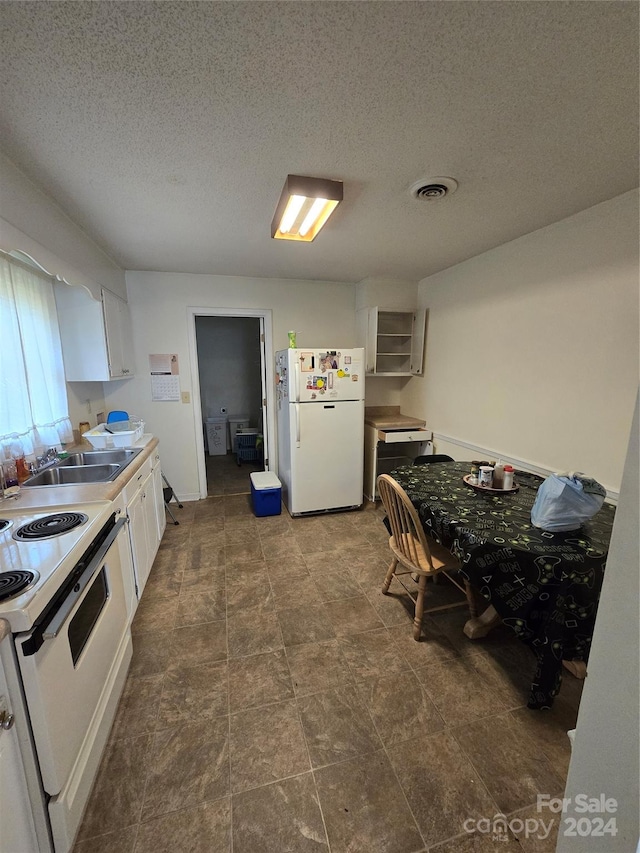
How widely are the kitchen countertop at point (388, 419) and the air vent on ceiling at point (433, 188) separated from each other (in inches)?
82.5

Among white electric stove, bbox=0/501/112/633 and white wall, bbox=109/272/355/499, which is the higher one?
white wall, bbox=109/272/355/499

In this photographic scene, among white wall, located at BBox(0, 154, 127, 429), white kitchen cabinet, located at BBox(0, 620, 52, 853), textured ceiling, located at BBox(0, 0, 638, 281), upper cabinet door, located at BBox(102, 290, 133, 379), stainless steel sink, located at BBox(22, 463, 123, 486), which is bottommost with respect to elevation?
white kitchen cabinet, located at BBox(0, 620, 52, 853)

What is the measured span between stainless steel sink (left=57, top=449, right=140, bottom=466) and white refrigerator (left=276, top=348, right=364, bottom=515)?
55.0 inches

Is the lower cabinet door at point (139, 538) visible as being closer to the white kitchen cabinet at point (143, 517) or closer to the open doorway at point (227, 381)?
the white kitchen cabinet at point (143, 517)

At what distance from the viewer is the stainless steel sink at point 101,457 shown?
2301 millimetres

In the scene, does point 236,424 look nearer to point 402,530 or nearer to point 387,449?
point 387,449

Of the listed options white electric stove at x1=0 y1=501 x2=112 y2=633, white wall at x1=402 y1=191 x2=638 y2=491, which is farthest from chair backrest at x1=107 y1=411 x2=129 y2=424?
white wall at x1=402 y1=191 x2=638 y2=491

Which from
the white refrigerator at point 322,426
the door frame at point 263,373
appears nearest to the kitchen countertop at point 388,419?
the white refrigerator at point 322,426

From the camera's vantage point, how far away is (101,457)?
2.39 m

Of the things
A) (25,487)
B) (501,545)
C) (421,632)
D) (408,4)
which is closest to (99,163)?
(408,4)

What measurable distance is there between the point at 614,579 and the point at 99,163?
2348mm

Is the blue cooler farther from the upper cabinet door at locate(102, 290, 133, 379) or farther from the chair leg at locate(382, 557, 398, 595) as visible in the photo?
the upper cabinet door at locate(102, 290, 133, 379)

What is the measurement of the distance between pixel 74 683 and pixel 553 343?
2972mm

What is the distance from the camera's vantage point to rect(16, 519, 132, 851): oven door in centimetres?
94
